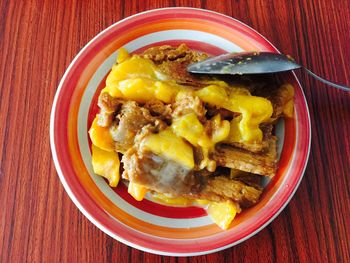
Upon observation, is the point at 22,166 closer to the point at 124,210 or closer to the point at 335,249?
the point at 124,210

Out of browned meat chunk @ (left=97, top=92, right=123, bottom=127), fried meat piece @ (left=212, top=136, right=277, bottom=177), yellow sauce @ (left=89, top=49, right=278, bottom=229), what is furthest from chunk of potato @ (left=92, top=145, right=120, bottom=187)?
fried meat piece @ (left=212, top=136, right=277, bottom=177)

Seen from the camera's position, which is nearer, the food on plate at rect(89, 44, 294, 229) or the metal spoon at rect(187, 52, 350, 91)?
the food on plate at rect(89, 44, 294, 229)

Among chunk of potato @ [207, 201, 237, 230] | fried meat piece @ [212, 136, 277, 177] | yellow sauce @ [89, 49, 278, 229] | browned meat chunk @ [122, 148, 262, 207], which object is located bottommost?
chunk of potato @ [207, 201, 237, 230]

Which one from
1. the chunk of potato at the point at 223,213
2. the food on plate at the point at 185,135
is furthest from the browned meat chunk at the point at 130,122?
the chunk of potato at the point at 223,213

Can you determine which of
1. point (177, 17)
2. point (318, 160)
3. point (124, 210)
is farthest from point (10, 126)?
point (318, 160)

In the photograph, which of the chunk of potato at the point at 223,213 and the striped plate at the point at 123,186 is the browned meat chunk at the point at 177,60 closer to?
the striped plate at the point at 123,186

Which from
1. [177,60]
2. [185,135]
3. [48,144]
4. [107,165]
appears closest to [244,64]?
[177,60]

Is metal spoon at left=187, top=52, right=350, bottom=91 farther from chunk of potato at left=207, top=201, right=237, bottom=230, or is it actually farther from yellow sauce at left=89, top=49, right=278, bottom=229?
chunk of potato at left=207, top=201, right=237, bottom=230
